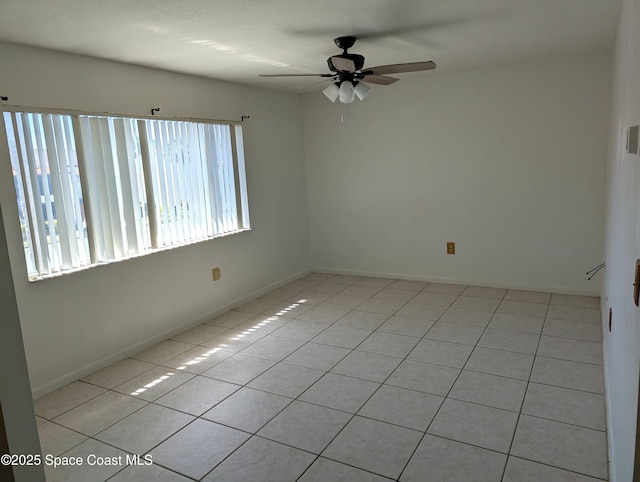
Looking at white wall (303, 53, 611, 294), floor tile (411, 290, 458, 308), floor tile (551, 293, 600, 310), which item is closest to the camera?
floor tile (551, 293, 600, 310)

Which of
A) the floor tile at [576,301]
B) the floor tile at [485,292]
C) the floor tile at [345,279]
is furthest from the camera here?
the floor tile at [345,279]

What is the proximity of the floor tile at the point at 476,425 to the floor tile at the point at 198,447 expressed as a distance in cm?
101

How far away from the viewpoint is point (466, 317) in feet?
12.5

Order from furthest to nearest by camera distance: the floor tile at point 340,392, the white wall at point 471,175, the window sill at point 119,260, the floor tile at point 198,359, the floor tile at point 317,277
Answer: the floor tile at point 317,277
the white wall at point 471,175
the floor tile at point 198,359
the window sill at point 119,260
the floor tile at point 340,392

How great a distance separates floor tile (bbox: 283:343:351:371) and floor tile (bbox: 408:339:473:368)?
Answer: 513mm

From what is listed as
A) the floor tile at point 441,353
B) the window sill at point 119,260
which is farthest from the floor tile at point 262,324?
the floor tile at point 441,353

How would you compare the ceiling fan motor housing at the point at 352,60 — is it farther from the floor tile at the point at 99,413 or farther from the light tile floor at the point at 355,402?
the floor tile at the point at 99,413

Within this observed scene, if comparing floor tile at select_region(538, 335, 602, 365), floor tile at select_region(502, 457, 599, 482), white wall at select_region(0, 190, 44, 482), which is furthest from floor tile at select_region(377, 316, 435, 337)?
white wall at select_region(0, 190, 44, 482)

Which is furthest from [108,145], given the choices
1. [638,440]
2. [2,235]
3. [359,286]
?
[638,440]

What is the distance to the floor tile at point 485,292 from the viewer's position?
435 cm

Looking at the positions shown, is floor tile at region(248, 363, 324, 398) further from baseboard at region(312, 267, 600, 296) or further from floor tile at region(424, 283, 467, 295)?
baseboard at region(312, 267, 600, 296)

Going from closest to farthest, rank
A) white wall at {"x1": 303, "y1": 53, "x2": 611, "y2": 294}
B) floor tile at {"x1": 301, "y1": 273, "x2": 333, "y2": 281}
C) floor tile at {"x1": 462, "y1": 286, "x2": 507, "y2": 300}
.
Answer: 1. white wall at {"x1": 303, "y1": 53, "x2": 611, "y2": 294}
2. floor tile at {"x1": 462, "y1": 286, "x2": 507, "y2": 300}
3. floor tile at {"x1": 301, "y1": 273, "x2": 333, "y2": 281}

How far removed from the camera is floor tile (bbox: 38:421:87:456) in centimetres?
227

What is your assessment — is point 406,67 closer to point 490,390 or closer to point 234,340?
point 490,390
